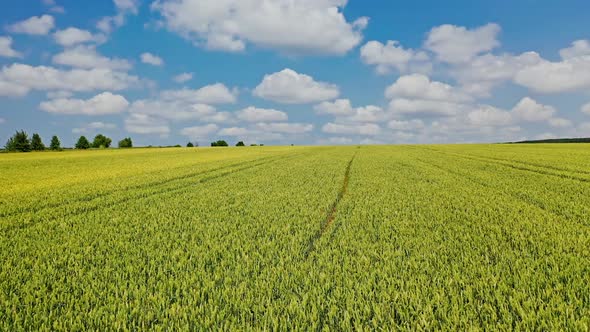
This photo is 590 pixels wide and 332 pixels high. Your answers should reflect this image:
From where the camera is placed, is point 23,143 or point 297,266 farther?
point 23,143

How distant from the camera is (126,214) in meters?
6.93

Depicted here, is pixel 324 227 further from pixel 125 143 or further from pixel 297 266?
pixel 125 143

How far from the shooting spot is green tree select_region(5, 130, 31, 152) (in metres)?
104

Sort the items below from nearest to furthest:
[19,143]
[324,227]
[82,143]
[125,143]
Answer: [324,227]
[19,143]
[82,143]
[125,143]

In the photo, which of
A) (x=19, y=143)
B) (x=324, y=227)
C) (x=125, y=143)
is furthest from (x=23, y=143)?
(x=324, y=227)

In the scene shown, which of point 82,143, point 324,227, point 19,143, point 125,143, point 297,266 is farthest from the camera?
point 125,143

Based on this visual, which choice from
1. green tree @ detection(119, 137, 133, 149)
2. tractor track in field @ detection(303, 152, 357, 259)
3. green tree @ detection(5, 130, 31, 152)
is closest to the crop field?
tractor track in field @ detection(303, 152, 357, 259)

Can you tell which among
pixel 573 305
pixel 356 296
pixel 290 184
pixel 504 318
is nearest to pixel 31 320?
pixel 356 296

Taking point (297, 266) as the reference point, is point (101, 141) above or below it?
above

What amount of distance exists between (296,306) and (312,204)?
16.3 ft

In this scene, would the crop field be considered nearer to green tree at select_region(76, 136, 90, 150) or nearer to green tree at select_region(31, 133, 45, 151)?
green tree at select_region(31, 133, 45, 151)

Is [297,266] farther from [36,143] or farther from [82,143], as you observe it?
[82,143]

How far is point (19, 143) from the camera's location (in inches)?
4139

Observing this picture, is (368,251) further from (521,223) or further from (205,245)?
(521,223)
